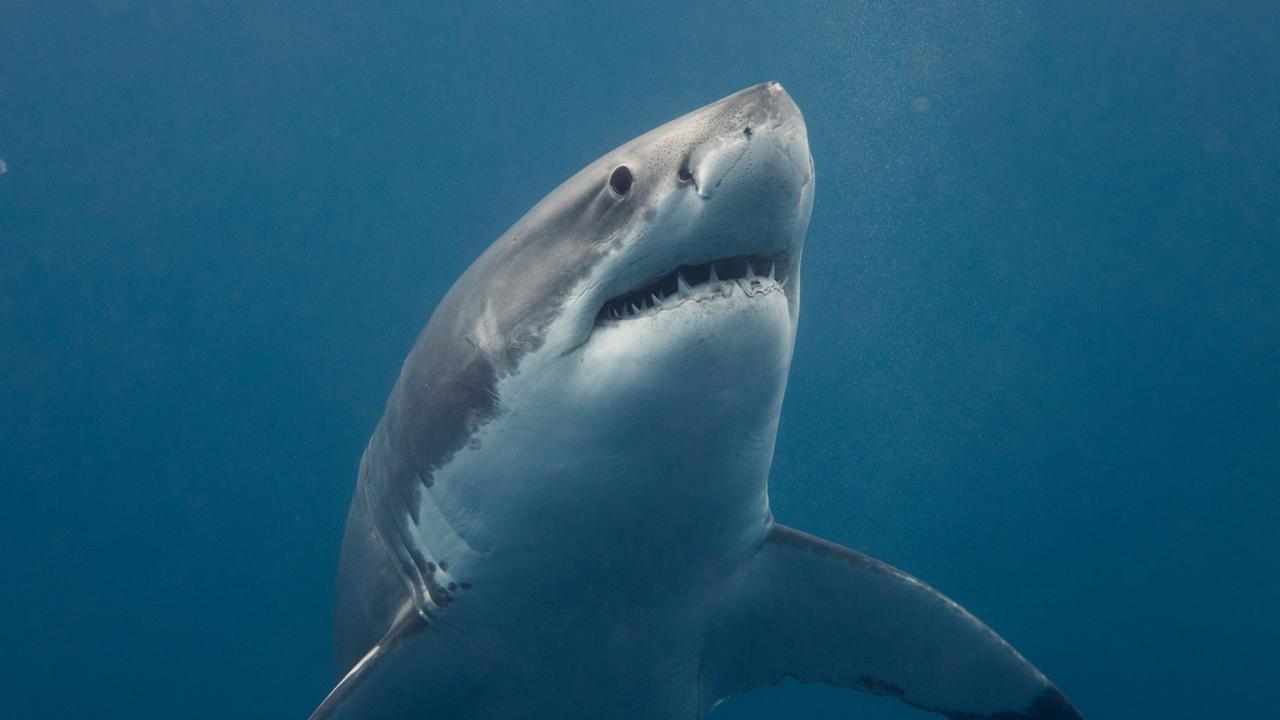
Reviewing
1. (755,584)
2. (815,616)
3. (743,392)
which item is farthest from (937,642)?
(743,392)

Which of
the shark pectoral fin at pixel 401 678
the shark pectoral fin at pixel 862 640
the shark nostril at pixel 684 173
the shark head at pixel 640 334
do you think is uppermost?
the shark nostril at pixel 684 173

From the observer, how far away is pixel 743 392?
220 cm

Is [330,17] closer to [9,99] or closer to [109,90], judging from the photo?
[109,90]

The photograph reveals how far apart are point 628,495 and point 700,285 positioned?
81 centimetres

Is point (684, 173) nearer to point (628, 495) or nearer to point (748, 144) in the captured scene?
point (748, 144)

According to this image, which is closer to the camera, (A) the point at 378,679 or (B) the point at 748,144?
(B) the point at 748,144

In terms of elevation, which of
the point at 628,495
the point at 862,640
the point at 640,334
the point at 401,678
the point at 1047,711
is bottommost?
the point at 1047,711

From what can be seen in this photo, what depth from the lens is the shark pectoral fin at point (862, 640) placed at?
11.8 ft

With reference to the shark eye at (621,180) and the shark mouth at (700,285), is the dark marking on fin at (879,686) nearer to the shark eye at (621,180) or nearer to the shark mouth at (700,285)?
the shark mouth at (700,285)

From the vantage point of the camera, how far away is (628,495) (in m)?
2.53

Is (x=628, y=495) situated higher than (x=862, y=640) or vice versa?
(x=628, y=495)

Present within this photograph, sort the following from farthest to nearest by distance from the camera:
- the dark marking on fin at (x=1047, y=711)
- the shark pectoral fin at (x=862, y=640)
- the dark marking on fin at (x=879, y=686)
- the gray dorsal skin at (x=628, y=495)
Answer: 1. the dark marking on fin at (x=879, y=686)
2. the dark marking on fin at (x=1047, y=711)
3. the shark pectoral fin at (x=862, y=640)
4. the gray dorsal skin at (x=628, y=495)

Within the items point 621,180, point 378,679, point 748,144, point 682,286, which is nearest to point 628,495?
point 682,286

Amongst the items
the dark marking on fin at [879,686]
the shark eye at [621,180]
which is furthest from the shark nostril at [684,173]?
the dark marking on fin at [879,686]
